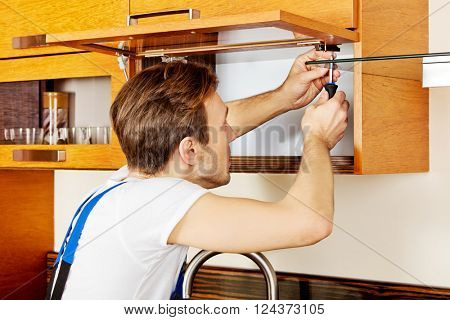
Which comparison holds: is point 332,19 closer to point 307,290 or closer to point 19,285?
point 307,290

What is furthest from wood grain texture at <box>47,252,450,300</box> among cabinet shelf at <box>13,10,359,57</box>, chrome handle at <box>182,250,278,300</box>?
cabinet shelf at <box>13,10,359,57</box>

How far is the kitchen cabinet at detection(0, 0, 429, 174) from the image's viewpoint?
4.21 ft

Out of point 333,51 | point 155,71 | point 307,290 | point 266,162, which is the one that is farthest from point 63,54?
point 307,290

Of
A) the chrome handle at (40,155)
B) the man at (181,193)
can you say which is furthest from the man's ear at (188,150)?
the chrome handle at (40,155)

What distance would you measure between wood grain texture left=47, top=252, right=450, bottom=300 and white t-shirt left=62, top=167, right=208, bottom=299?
0.51m

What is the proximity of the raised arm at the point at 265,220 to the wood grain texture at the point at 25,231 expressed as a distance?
1054 mm

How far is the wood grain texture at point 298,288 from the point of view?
162 centimetres

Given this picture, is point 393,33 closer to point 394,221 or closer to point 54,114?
point 394,221

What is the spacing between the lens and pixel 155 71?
1358mm

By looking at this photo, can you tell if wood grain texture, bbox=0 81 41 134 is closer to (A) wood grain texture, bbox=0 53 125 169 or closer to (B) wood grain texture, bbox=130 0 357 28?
(A) wood grain texture, bbox=0 53 125 169

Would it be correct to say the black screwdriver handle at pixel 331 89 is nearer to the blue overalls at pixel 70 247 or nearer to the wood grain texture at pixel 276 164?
the wood grain texture at pixel 276 164

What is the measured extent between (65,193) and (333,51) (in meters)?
1.16

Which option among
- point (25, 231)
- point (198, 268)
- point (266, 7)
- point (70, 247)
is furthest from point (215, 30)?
point (25, 231)

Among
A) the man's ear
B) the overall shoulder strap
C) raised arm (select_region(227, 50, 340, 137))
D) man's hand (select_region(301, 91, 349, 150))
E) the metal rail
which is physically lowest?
the overall shoulder strap
